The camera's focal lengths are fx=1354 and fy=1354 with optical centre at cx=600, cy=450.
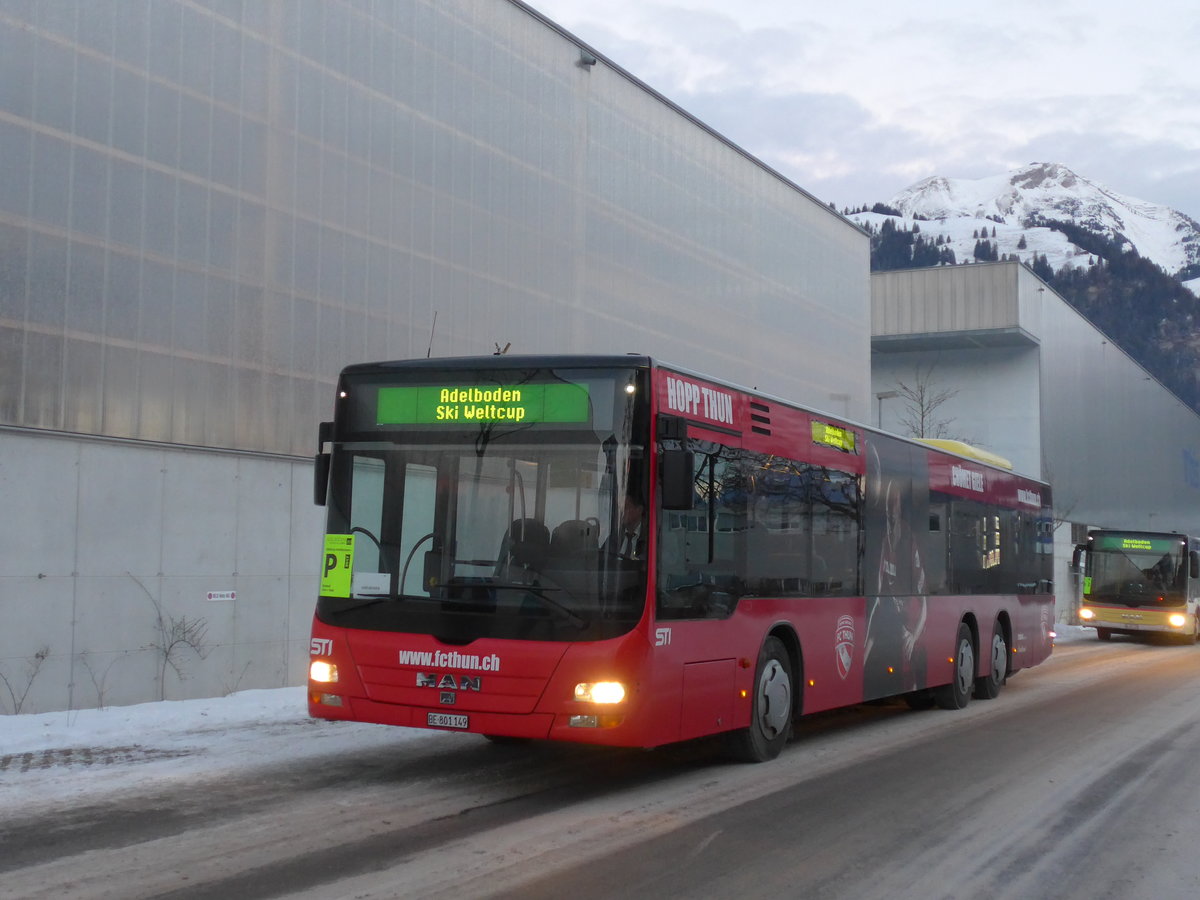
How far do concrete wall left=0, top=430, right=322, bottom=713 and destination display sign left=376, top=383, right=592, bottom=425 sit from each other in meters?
5.25

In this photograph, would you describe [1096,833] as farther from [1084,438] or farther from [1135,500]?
[1135,500]

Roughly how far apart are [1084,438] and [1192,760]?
50494 millimetres

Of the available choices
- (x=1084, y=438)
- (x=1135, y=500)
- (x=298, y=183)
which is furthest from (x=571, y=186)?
(x=1135, y=500)

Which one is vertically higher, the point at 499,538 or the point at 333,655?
the point at 499,538

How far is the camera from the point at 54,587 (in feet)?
42.9

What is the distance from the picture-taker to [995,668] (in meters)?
17.1

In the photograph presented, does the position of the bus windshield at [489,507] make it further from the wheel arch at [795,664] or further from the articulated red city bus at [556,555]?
the wheel arch at [795,664]

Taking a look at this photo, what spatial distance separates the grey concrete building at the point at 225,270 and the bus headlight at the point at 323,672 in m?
4.82

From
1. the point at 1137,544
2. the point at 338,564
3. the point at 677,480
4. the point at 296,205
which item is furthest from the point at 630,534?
the point at 1137,544

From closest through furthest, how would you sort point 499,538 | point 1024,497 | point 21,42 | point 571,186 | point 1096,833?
point 1096,833 < point 499,538 < point 21,42 < point 1024,497 < point 571,186

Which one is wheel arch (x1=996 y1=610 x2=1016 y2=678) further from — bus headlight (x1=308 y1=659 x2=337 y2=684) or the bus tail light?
bus headlight (x1=308 y1=659 x2=337 y2=684)

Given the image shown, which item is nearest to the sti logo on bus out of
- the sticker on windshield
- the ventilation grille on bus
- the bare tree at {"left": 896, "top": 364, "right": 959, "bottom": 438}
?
the ventilation grille on bus

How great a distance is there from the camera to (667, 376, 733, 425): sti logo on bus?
30.5 feet

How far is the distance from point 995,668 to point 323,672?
34.5 feet
